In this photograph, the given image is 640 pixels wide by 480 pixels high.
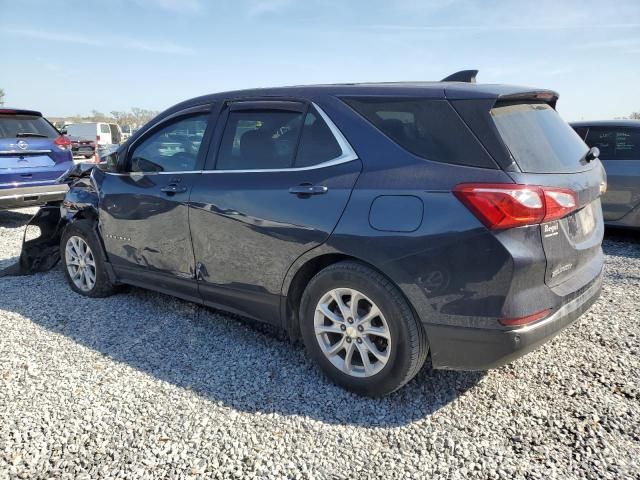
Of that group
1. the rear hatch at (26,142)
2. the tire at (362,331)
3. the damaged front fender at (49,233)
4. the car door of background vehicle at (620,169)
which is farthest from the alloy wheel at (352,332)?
the rear hatch at (26,142)

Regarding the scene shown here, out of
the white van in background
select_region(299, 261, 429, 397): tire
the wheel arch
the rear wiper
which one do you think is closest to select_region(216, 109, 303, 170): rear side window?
the wheel arch

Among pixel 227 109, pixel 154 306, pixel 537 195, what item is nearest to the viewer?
pixel 537 195

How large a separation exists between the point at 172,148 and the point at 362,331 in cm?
216

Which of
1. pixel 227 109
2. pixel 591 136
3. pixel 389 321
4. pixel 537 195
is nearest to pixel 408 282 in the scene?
pixel 389 321

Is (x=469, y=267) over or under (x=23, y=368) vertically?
over

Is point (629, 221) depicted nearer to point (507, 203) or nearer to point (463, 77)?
point (463, 77)

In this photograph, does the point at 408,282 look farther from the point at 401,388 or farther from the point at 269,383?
the point at 269,383

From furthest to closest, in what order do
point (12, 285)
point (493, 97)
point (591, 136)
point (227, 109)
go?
1. point (591, 136)
2. point (12, 285)
3. point (227, 109)
4. point (493, 97)

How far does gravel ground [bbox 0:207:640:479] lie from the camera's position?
2357 mm

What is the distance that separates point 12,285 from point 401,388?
4.17 meters

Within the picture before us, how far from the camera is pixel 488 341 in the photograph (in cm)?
247

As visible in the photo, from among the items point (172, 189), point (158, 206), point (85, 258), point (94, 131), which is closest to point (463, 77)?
point (172, 189)

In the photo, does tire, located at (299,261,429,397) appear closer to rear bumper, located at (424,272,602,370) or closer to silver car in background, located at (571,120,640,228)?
rear bumper, located at (424,272,602,370)

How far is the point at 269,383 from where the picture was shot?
3107mm
